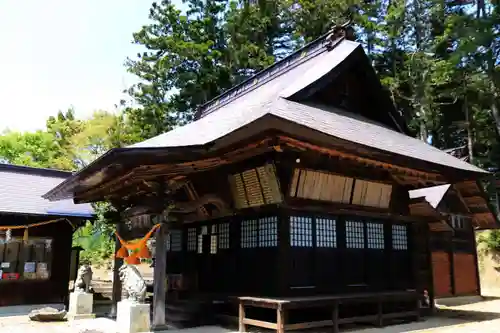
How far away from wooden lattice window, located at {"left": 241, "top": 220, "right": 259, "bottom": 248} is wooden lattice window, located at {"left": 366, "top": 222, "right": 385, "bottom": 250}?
3.29 meters

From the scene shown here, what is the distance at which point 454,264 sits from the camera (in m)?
19.2

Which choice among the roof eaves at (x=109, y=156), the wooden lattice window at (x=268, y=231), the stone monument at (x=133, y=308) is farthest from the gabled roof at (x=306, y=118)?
the stone monument at (x=133, y=308)

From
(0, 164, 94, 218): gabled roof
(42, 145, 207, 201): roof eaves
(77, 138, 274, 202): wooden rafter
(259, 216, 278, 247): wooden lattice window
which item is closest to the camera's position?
(42, 145, 207, 201): roof eaves

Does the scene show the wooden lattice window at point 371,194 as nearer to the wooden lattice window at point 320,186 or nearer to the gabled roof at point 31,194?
the wooden lattice window at point 320,186

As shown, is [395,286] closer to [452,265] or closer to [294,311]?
[294,311]

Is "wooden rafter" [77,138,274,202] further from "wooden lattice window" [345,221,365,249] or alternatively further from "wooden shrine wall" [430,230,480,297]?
"wooden shrine wall" [430,230,480,297]

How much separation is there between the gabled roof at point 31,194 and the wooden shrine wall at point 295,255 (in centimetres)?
500

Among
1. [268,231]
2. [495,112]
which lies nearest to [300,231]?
[268,231]

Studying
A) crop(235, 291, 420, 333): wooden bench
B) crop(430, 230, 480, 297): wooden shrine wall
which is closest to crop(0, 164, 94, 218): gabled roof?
crop(235, 291, 420, 333): wooden bench

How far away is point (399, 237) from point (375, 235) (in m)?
A: 1.20

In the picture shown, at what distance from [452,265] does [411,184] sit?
28.1 ft

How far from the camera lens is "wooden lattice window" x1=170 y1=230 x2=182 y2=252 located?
45.2ft

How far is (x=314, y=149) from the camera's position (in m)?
8.93

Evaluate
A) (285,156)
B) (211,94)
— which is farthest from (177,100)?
(285,156)
